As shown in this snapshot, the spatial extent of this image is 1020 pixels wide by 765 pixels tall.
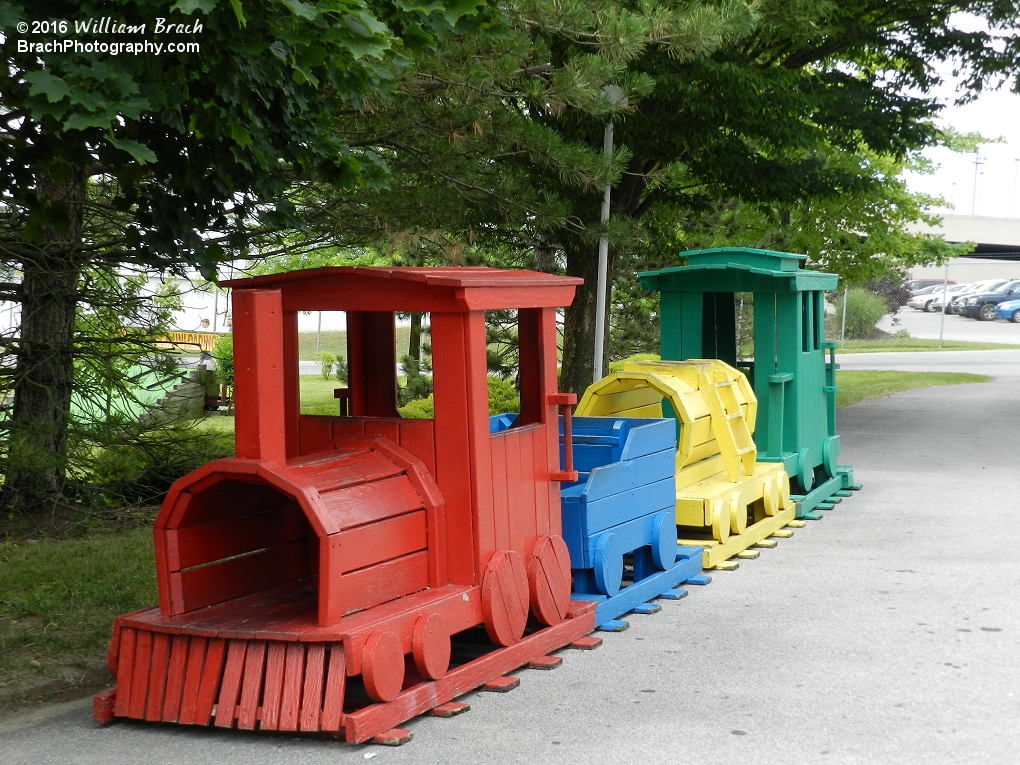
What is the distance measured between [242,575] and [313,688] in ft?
2.90

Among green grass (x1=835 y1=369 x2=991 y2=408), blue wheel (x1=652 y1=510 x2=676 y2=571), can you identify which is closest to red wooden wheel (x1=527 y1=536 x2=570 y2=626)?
blue wheel (x1=652 y1=510 x2=676 y2=571)

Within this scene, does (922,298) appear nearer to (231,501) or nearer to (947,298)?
(947,298)

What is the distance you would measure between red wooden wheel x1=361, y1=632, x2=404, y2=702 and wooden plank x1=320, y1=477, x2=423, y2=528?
1.50 ft

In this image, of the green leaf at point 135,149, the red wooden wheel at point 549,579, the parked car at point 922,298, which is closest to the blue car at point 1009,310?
the parked car at point 922,298

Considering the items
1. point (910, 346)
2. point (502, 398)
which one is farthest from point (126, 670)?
point (910, 346)

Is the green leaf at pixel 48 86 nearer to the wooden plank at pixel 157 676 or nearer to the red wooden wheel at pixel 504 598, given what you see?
the wooden plank at pixel 157 676

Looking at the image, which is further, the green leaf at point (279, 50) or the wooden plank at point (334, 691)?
the green leaf at point (279, 50)

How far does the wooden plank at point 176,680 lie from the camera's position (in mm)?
4555

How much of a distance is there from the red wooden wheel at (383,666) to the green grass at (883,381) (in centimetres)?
1481

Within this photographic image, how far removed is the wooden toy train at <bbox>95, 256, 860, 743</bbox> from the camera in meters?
4.46

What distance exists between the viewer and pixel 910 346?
115 ft

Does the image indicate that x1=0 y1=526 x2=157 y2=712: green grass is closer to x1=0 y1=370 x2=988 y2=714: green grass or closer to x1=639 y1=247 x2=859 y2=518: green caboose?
x1=0 y1=370 x2=988 y2=714: green grass

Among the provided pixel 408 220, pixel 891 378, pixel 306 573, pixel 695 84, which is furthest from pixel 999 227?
pixel 306 573

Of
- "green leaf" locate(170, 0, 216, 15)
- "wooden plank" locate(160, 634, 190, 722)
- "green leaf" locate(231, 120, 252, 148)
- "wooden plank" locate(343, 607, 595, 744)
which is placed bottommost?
"wooden plank" locate(343, 607, 595, 744)
